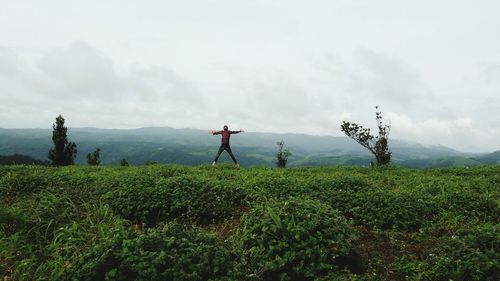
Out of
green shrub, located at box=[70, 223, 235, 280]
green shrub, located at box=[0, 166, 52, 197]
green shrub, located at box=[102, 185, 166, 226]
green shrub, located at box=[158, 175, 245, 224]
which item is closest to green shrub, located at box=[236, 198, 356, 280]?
green shrub, located at box=[70, 223, 235, 280]

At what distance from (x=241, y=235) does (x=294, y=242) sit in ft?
4.69

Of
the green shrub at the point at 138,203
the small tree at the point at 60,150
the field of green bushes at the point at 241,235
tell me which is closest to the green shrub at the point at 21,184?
the field of green bushes at the point at 241,235

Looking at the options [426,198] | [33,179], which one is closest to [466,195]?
[426,198]

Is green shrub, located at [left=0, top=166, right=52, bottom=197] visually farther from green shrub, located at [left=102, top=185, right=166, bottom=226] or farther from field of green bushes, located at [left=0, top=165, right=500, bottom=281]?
green shrub, located at [left=102, top=185, right=166, bottom=226]

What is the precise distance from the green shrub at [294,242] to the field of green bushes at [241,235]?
22mm

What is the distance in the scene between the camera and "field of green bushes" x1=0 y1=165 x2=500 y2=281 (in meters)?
5.93

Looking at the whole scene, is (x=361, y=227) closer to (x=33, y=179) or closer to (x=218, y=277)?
(x=218, y=277)

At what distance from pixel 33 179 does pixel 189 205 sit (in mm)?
7006

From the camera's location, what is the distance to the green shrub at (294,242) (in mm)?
6664

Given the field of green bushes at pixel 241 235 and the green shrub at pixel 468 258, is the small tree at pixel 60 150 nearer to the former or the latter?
the field of green bushes at pixel 241 235

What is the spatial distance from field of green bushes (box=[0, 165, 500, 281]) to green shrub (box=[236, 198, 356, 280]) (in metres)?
0.02

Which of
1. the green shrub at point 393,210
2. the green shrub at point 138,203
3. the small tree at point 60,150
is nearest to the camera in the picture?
the green shrub at point 393,210

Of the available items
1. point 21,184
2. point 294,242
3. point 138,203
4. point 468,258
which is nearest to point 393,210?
point 468,258

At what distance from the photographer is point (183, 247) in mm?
6129
